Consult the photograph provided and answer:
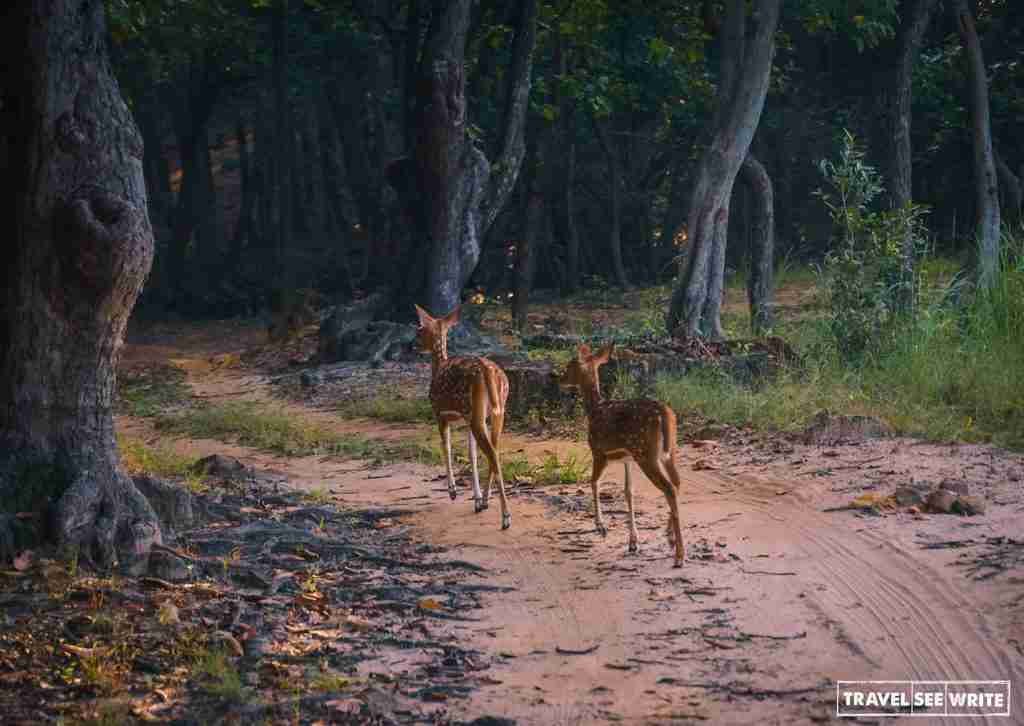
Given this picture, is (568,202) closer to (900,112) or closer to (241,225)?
(241,225)

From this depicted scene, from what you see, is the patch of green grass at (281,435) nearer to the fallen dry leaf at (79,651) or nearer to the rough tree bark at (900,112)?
the fallen dry leaf at (79,651)

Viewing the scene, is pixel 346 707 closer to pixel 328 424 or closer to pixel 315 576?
pixel 315 576

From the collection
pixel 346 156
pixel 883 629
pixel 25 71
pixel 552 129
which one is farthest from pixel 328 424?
pixel 346 156

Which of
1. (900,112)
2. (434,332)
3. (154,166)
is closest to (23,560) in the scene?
(434,332)

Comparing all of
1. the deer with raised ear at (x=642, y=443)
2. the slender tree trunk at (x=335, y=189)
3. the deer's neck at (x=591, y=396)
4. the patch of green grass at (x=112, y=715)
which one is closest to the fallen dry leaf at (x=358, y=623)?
the patch of green grass at (x=112, y=715)

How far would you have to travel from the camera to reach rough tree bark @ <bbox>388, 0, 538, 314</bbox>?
55.7ft

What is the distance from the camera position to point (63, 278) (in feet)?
23.2

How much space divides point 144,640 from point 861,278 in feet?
29.7

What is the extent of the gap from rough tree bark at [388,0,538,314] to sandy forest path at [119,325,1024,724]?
308 inches

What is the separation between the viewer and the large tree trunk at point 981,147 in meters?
15.9

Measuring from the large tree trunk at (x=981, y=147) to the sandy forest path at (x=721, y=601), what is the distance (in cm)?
681

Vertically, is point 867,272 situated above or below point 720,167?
below

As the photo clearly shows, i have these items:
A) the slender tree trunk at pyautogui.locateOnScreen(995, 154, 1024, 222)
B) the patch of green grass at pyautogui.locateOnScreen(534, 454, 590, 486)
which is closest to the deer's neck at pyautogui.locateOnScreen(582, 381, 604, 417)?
the patch of green grass at pyautogui.locateOnScreen(534, 454, 590, 486)

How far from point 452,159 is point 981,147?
6608 millimetres
